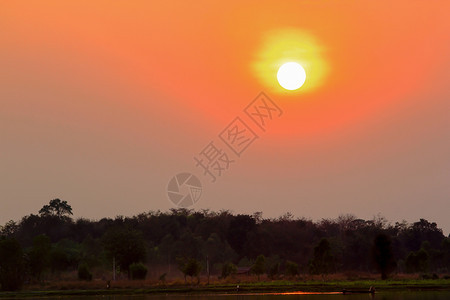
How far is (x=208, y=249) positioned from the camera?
454 feet

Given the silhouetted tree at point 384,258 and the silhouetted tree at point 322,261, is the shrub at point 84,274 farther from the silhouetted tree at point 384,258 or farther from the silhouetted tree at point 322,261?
the silhouetted tree at point 384,258

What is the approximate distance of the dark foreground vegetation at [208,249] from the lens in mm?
98188

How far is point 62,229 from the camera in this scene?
16675cm

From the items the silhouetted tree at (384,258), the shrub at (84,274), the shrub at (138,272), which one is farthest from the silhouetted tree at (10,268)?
the silhouetted tree at (384,258)

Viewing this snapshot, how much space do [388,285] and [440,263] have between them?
1472 inches

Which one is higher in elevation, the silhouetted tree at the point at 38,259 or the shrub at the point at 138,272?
Result: the silhouetted tree at the point at 38,259

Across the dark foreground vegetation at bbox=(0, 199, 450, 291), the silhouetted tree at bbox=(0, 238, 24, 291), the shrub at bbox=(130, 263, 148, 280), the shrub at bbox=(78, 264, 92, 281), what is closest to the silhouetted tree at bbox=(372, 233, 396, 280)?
the dark foreground vegetation at bbox=(0, 199, 450, 291)

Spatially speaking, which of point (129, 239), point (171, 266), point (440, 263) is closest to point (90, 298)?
point (129, 239)

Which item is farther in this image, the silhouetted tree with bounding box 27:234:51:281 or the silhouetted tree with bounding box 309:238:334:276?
the silhouetted tree with bounding box 27:234:51:281

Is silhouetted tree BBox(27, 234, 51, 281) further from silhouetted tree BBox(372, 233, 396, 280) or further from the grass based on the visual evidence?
silhouetted tree BBox(372, 233, 396, 280)

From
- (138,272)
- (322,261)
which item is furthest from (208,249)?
(322,261)

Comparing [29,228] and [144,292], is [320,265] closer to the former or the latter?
[144,292]

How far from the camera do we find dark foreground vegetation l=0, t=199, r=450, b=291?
9819 centimetres

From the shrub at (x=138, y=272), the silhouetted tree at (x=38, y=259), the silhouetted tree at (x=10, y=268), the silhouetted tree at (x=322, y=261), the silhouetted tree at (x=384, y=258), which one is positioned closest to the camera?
the silhouetted tree at (x=384, y=258)
